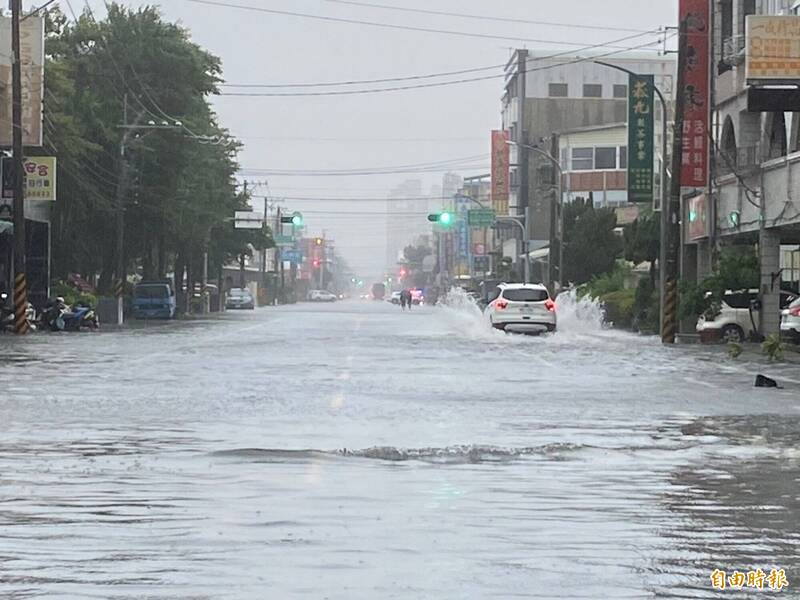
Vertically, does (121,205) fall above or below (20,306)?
above

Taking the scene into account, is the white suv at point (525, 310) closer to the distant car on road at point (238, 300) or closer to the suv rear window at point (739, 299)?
the suv rear window at point (739, 299)

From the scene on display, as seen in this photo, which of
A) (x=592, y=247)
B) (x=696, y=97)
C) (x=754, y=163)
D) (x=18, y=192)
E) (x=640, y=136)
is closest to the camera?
(x=754, y=163)

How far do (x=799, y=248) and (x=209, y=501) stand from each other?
4917 centimetres

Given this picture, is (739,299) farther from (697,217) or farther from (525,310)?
(697,217)

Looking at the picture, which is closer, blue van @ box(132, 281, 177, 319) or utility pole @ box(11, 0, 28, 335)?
utility pole @ box(11, 0, 28, 335)

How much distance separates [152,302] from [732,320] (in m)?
38.0

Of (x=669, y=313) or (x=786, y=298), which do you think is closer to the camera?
(x=669, y=313)

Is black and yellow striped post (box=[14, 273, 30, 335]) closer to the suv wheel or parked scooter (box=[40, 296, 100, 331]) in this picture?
parked scooter (box=[40, 296, 100, 331])

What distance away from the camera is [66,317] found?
60.0 m

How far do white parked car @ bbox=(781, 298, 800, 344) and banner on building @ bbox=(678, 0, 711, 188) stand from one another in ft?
30.3

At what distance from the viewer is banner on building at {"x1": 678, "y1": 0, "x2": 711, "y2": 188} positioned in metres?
53.8

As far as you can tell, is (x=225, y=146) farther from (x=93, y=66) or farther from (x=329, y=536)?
(x=329, y=536)

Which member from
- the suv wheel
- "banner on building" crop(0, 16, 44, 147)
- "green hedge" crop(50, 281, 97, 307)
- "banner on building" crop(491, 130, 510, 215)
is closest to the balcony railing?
the suv wheel

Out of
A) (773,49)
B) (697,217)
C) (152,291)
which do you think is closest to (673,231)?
(773,49)
